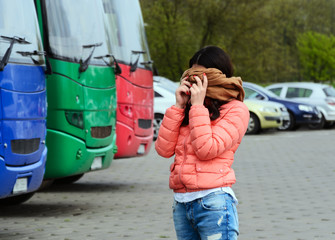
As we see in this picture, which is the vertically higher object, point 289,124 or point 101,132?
Answer: point 101,132

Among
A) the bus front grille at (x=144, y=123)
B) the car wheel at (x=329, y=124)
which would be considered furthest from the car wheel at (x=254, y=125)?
the bus front grille at (x=144, y=123)

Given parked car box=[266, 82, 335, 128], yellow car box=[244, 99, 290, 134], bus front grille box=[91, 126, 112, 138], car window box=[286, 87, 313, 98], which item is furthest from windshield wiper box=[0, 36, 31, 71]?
car window box=[286, 87, 313, 98]

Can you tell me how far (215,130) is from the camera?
3.72m

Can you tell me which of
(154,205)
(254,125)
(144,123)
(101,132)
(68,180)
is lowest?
(254,125)

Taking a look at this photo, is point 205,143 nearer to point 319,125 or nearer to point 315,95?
point 315,95

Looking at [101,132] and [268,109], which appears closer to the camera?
[101,132]

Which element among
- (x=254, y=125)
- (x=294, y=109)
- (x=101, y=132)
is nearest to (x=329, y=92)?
(x=294, y=109)

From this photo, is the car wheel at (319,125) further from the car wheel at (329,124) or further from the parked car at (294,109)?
the parked car at (294,109)

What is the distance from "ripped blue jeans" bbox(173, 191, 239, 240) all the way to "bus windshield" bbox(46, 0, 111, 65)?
5052mm

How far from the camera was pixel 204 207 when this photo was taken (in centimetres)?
367

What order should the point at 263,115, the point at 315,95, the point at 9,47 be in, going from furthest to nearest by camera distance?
the point at 315,95 → the point at 263,115 → the point at 9,47

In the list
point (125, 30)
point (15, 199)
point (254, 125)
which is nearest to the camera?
point (15, 199)

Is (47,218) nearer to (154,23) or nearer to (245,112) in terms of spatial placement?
(245,112)

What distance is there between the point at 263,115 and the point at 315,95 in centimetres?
383
